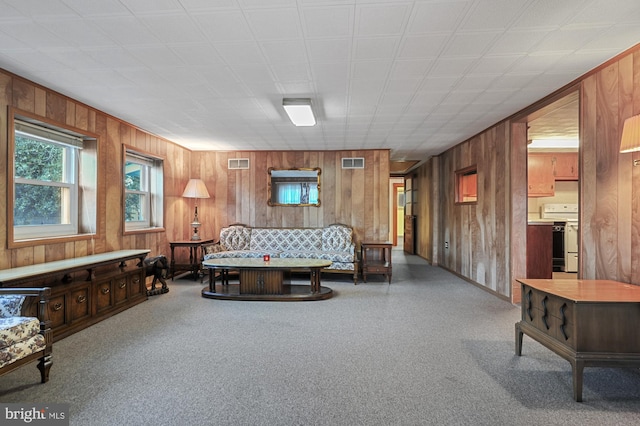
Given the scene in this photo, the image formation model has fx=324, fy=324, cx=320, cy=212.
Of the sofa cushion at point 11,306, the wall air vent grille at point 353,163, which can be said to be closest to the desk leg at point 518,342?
the sofa cushion at point 11,306

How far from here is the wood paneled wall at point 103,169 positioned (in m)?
3.12

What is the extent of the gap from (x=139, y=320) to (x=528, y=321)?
388 centimetres

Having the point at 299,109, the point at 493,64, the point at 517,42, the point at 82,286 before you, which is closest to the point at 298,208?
the point at 299,109

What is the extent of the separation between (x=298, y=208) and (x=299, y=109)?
127 inches

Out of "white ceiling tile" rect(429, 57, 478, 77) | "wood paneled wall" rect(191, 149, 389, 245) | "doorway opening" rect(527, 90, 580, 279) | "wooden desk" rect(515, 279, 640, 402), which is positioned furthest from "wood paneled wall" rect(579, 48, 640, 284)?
"wood paneled wall" rect(191, 149, 389, 245)

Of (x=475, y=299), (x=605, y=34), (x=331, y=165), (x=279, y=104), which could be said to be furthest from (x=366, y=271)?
(x=605, y=34)

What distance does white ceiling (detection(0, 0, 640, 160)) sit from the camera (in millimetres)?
2152

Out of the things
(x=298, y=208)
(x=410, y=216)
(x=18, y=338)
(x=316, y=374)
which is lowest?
(x=316, y=374)

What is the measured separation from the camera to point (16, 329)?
7.02ft

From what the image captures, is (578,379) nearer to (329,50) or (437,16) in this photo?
(437,16)

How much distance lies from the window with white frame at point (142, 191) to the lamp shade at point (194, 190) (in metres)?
0.51

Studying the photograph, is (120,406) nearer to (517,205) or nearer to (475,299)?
(475,299)

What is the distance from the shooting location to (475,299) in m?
4.65

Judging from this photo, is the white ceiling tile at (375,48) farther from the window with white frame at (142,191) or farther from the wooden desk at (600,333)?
the window with white frame at (142,191)
